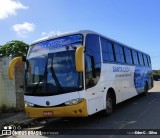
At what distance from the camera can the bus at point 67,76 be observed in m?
10.0

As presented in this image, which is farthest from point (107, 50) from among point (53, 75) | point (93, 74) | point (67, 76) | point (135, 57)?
point (135, 57)

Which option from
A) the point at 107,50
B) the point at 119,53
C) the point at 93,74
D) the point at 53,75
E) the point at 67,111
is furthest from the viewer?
the point at 119,53

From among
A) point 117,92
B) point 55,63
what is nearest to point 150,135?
point 55,63

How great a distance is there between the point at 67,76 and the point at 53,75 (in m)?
0.49

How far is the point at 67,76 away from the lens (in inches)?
399

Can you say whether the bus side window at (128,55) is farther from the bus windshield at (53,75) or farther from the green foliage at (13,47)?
the green foliage at (13,47)

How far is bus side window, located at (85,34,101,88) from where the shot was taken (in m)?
10.6

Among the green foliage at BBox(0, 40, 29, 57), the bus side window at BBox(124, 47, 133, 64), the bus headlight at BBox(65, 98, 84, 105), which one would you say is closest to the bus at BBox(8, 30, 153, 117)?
the bus headlight at BBox(65, 98, 84, 105)

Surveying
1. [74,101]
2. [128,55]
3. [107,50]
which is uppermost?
[128,55]

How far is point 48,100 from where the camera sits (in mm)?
10203

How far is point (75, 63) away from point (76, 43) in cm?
94

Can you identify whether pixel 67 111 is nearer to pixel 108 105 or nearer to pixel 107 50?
pixel 108 105

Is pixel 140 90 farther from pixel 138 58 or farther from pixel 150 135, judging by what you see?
pixel 150 135

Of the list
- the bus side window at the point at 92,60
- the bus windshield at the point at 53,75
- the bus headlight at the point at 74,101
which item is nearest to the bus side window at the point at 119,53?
the bus side window at the point at 92,60
